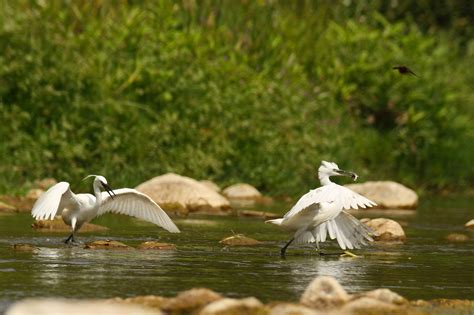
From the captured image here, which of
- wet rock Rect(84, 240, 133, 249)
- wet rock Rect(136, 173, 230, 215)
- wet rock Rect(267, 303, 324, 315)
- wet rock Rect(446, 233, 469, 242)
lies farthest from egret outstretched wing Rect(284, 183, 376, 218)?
wet rock Rect(136, 173, 230, 215)

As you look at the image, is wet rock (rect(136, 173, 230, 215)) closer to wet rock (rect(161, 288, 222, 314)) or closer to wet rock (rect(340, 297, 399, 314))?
wet rock (rect(161, 288, 222, 314))

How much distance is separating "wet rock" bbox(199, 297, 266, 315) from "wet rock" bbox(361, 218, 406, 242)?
7.35 meters

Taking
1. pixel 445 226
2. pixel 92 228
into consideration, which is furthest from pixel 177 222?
pixel 445 226

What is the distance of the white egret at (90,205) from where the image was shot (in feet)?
44.6

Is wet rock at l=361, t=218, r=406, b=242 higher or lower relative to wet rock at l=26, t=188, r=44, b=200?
lower

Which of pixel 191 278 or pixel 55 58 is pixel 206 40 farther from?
pixel 191 278

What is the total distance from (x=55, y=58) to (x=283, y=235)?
676cm

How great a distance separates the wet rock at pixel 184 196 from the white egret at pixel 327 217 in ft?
17.4

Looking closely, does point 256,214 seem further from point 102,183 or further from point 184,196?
point 102,183

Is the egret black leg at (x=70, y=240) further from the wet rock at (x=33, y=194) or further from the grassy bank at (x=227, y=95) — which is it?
the grassy bank at (x=227, y=95)

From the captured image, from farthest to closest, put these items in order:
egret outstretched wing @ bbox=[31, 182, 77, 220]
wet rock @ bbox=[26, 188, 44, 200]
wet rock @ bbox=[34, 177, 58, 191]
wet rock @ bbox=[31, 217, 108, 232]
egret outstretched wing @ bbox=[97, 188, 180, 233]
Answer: wet rock @ bbox=[34, 177, 58, 191] < wet rock @ bbox=[26, 188, 44, 200] < wet rock @ bbox=[31, 217, 108, 232] < egret outstretched wing @ bbox=[97, 188, 180, 233] < egret outstretched wing @ bbox=[31, 182, 77, 220]

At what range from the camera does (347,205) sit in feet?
43.4

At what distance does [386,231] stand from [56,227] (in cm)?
425

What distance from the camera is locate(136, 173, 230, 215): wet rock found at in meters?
19.7
